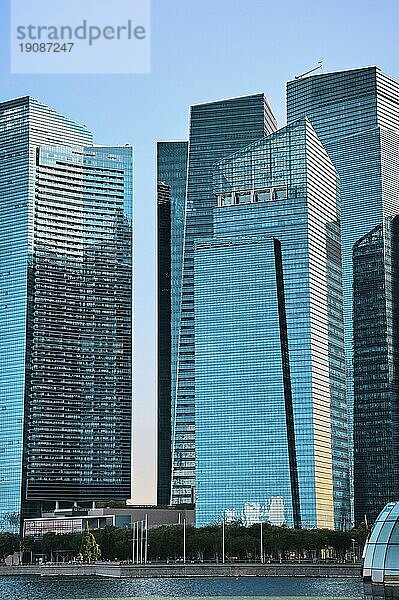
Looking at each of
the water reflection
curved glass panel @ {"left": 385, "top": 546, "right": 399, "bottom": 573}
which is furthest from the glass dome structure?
the water reflection

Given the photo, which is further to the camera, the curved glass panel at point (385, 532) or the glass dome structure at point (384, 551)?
the curved glass panel at point (385, 532)

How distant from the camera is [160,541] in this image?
193875 mm

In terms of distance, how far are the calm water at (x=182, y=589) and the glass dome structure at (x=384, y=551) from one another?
4281cm

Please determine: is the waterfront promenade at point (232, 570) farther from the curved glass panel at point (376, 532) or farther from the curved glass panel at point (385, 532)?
the curved glass panel at point (385, 532)

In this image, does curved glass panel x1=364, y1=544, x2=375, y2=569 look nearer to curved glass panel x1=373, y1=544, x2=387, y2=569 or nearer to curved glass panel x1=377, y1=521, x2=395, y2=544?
Answer: curved glass panel x1=373, y1=544, x2=387, y2=569

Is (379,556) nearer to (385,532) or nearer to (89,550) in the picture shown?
(385,532)

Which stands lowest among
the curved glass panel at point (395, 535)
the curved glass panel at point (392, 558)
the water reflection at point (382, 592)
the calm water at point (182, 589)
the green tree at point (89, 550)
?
the calm water at point (182, 589)

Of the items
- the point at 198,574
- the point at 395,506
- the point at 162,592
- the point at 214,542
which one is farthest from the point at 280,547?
the point at 395,506

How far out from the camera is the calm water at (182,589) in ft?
357

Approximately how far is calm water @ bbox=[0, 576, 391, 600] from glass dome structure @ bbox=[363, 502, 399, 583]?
42.8 meters

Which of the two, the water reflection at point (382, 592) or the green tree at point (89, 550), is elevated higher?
the water reflection at point (382, 592)

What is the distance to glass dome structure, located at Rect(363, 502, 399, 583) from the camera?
5075cm

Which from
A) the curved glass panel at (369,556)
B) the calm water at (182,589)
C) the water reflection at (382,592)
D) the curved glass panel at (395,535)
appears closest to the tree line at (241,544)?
the calm water at (182,589)

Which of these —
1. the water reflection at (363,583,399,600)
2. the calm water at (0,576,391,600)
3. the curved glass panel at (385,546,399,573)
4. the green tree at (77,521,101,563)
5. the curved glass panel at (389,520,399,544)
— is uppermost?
the curved glass panel at (389,520,399,544)
